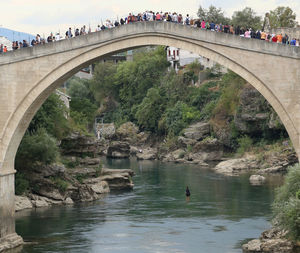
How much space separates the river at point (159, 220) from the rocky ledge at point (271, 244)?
802 mm

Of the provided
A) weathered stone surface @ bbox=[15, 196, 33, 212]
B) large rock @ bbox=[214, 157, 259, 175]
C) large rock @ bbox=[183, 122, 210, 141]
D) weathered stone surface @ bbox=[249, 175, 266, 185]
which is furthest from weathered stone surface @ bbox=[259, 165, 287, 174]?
weathered stone surface @ bbox=[15, 196, 33, 212]

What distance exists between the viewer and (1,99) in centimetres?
3023

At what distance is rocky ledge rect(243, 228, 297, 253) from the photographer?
2669cm

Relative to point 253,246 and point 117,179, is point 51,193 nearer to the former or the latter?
point 117,179

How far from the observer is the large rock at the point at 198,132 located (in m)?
72.9

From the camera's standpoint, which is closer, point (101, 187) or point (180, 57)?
point (101, 187)

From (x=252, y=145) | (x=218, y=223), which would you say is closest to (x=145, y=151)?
(x=252, y=145)

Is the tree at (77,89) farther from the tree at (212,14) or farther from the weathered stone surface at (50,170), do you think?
the weathered stone surface at (50,170)

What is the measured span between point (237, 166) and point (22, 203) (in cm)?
2489

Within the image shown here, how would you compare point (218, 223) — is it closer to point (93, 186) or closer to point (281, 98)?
point (281, 98)

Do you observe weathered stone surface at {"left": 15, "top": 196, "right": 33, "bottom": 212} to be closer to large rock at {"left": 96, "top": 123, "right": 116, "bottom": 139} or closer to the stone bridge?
the stone bridge

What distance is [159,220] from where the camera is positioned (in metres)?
36.5

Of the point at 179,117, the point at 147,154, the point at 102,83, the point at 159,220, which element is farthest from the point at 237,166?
the point at 102,83

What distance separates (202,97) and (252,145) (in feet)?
48.9
